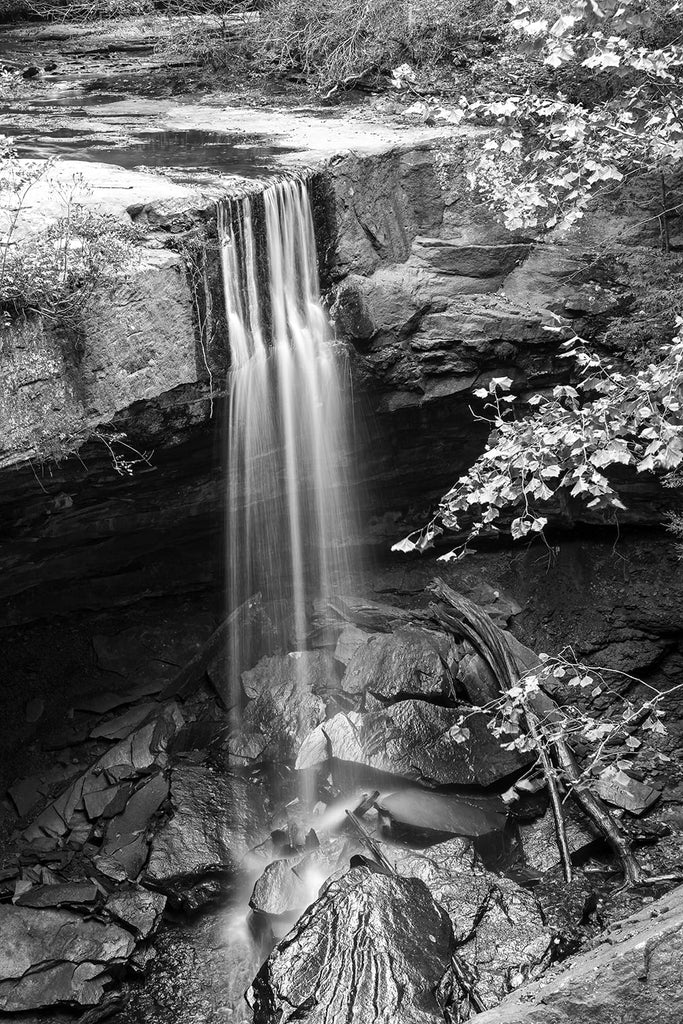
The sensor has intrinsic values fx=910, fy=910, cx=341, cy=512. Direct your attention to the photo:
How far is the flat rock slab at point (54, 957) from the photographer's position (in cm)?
607

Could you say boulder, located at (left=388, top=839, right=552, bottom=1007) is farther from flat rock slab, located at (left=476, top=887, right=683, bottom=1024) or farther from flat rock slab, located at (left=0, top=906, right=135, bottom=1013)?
flat rock slab, located at (left=0, top=906, right=135, bottom=1013)

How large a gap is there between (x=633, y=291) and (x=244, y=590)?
4495 mm

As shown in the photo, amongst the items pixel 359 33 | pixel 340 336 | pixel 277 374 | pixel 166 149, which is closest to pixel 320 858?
pixel 277 374

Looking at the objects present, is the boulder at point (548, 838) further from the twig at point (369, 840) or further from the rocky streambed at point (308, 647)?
the twig at point (369, 840)

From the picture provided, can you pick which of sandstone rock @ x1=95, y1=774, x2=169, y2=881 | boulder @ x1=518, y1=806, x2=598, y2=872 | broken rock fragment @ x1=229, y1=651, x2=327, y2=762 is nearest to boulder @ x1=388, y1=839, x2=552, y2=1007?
boulder @ x1=518, y1=806, x2=598, y2=872

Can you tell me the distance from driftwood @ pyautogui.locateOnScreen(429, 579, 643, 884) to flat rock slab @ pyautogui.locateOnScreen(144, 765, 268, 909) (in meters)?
2.31

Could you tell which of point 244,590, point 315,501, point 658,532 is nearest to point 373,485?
point 315,501

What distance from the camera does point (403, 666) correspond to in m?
8.09

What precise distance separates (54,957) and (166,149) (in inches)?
258

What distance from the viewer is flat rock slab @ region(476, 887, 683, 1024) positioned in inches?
154

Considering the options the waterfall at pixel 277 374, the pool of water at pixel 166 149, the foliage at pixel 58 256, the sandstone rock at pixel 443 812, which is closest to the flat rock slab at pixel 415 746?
the sandstone rock at pixel 443 812

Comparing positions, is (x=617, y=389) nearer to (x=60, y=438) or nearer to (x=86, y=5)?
(x=60, y=438)

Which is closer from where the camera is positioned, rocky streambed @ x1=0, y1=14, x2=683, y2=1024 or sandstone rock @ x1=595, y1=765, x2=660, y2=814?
rocky streambed @ x1=0, y1=14, x2=683, y2=1024

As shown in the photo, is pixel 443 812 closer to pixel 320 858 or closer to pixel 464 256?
pixel 320 858
